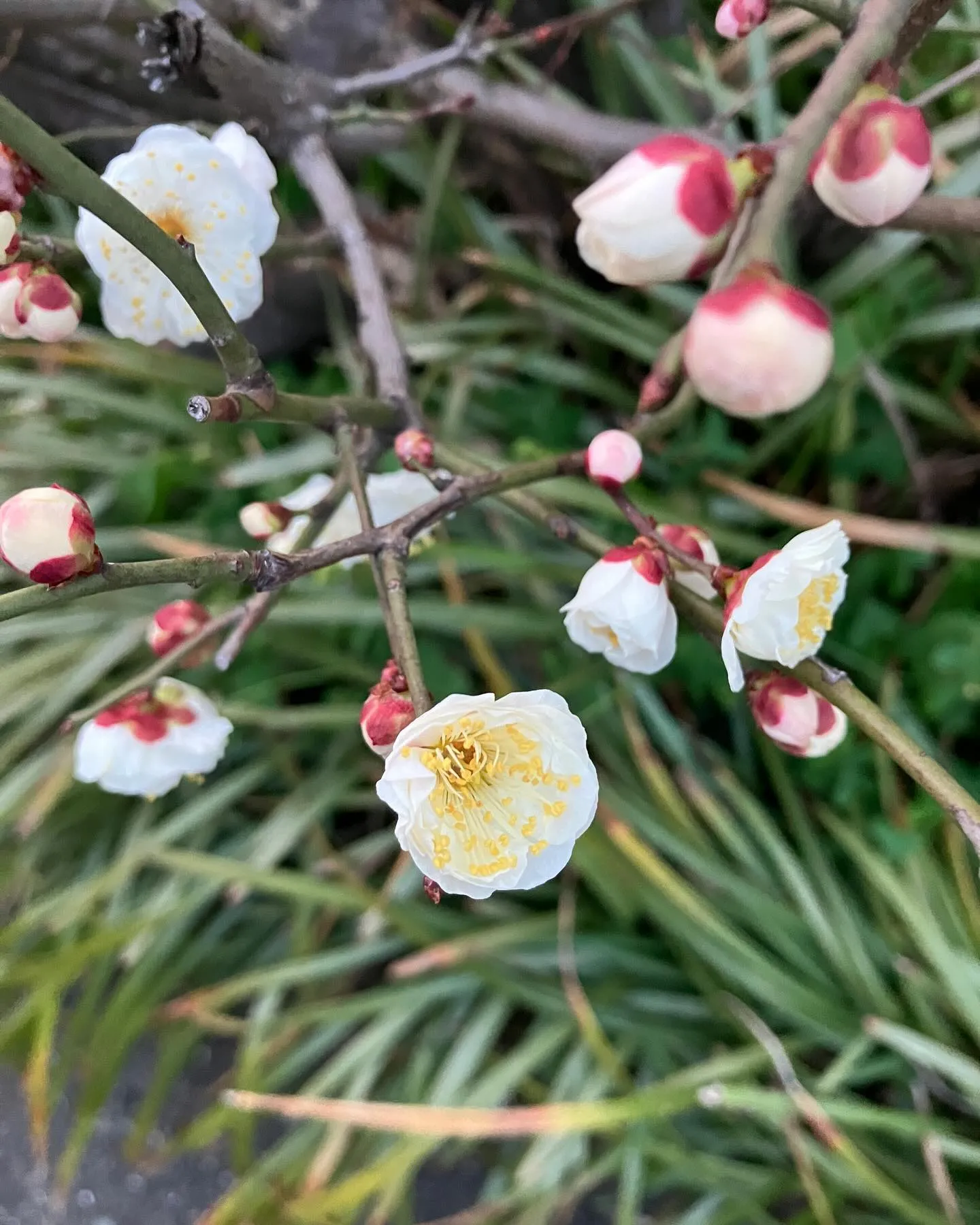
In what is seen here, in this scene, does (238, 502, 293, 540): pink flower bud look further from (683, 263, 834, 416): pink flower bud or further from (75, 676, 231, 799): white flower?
(683, 263, 834, 416): pink flower bud

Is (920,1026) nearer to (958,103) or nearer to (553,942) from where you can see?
(553,942)

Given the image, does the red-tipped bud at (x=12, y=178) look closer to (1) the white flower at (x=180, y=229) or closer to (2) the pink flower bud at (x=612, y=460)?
(1) the white flower at (x=180, y=229)

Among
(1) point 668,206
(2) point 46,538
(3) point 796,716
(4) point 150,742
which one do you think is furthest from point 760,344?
(4) point 150,742

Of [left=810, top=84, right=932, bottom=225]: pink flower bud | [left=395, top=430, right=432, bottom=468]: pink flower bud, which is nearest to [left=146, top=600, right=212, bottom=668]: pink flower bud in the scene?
[left=395, top=430, right=432, bottom=468]: pink flower bud

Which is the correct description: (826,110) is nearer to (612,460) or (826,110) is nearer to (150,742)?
(612,460)

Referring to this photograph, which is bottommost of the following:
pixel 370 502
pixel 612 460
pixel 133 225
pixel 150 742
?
pixel 150 742

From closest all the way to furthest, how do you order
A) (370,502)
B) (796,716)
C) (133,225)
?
1. (133,225)
2. (796,716)
3. (370,502)
